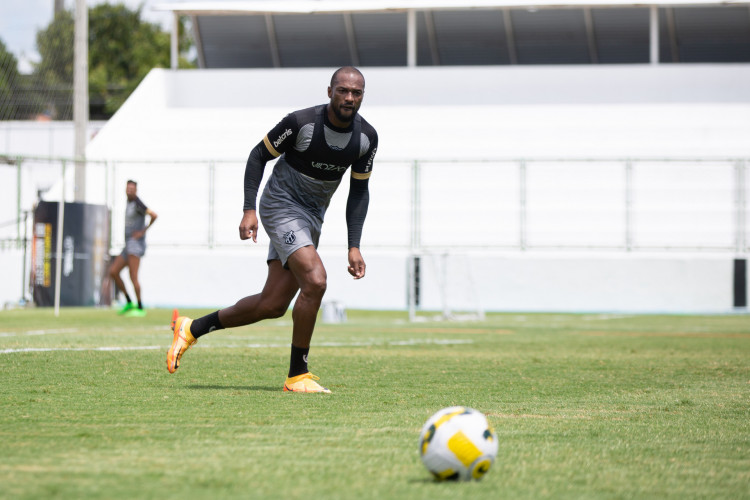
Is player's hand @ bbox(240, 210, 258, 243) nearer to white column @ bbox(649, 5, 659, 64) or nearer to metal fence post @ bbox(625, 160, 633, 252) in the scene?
metal fence post @ bbox(625, 160, 633, 252)

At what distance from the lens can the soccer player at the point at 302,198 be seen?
6.92 meters

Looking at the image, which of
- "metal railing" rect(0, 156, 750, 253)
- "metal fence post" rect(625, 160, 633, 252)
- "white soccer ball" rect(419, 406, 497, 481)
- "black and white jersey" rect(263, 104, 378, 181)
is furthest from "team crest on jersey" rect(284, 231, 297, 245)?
"metal railing" rect(0, 156, 750, 253)

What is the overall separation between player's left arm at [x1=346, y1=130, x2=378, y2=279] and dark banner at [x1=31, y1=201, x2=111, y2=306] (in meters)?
17.7

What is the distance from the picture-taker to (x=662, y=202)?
2778 centimetres

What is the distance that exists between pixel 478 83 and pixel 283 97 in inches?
245

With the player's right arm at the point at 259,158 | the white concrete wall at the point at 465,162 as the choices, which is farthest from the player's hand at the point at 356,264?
the white concrete wall at the point at 465,162

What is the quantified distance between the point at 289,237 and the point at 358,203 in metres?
0.66

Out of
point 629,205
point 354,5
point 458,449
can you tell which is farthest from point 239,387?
point 354,5

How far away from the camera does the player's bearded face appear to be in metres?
6.74

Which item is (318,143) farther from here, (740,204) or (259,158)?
(740,204)

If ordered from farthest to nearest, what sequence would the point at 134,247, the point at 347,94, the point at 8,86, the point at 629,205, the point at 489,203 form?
1. the point at 8,86
2. the point at 489,203
3. the point at 629,205
4. the point at 134,247
5. the point at 347,94

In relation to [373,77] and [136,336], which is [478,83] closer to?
[373,77]

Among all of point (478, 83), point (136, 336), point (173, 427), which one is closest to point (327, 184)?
point (173, 427)

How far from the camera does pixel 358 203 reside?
7.45 metres
